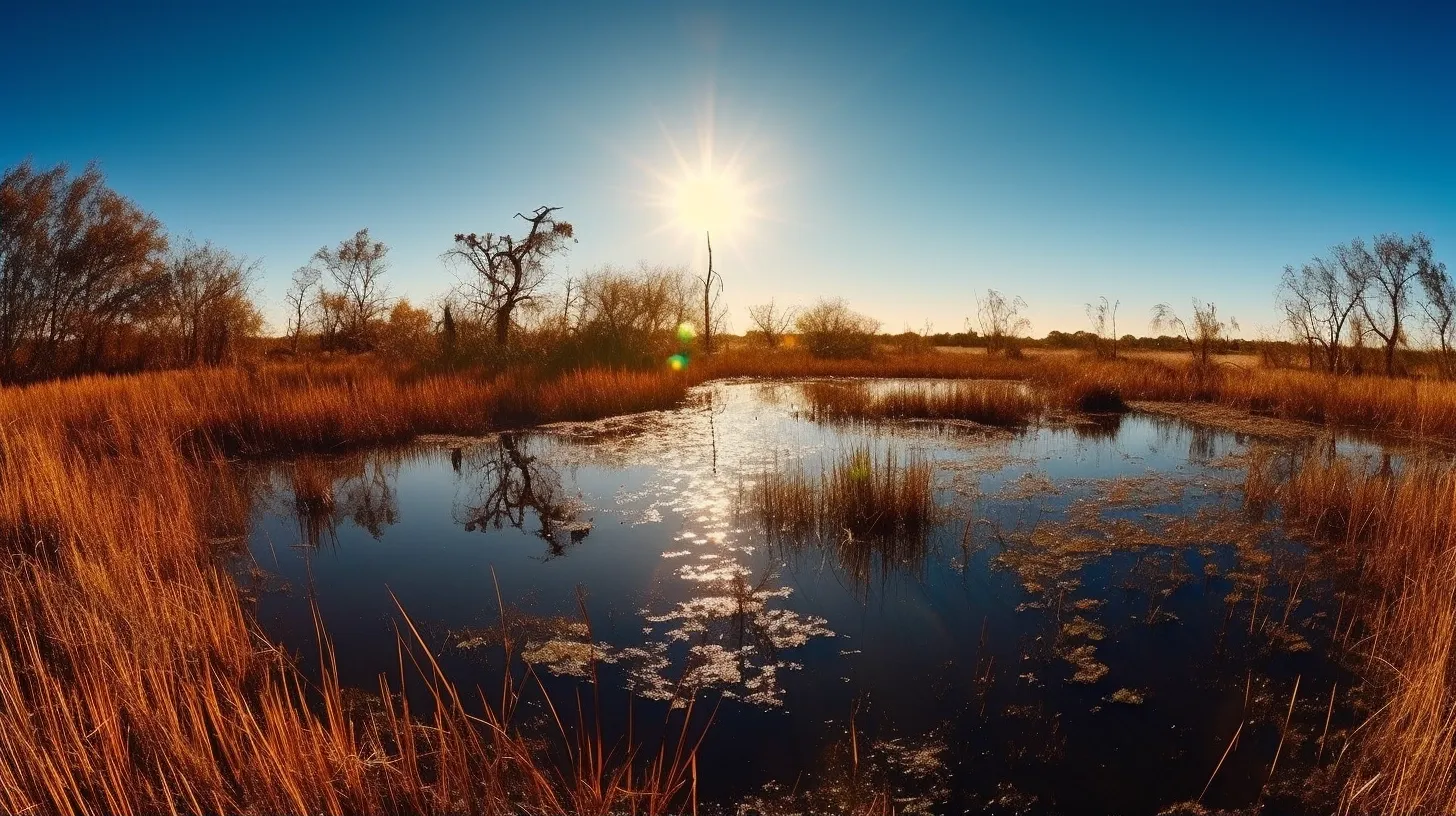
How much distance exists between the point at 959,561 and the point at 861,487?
3.96 ft

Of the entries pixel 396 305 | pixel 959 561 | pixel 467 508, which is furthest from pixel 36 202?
pixel 959 561

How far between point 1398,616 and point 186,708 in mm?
6056

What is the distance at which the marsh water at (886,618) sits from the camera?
9.30ft

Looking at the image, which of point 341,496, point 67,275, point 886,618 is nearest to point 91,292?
point 67,275

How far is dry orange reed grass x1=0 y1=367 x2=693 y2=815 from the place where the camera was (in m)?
2.18

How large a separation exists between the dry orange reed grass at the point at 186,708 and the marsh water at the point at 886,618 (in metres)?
0.37

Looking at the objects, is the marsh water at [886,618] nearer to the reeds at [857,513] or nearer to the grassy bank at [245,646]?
the reeds at [857,513]

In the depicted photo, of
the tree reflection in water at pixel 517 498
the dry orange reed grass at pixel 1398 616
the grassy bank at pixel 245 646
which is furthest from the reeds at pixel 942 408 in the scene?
the tree reflection in water at pixel 517 498

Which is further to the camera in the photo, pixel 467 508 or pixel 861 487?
pixel 467 508

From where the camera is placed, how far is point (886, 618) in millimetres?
4176

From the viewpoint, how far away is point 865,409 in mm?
12648

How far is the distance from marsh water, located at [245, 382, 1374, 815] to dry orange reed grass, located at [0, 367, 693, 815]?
37 centimetres

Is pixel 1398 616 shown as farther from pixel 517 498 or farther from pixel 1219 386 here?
pixel 1219 386

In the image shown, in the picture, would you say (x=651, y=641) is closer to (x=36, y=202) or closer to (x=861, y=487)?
(x=861, y=487)
